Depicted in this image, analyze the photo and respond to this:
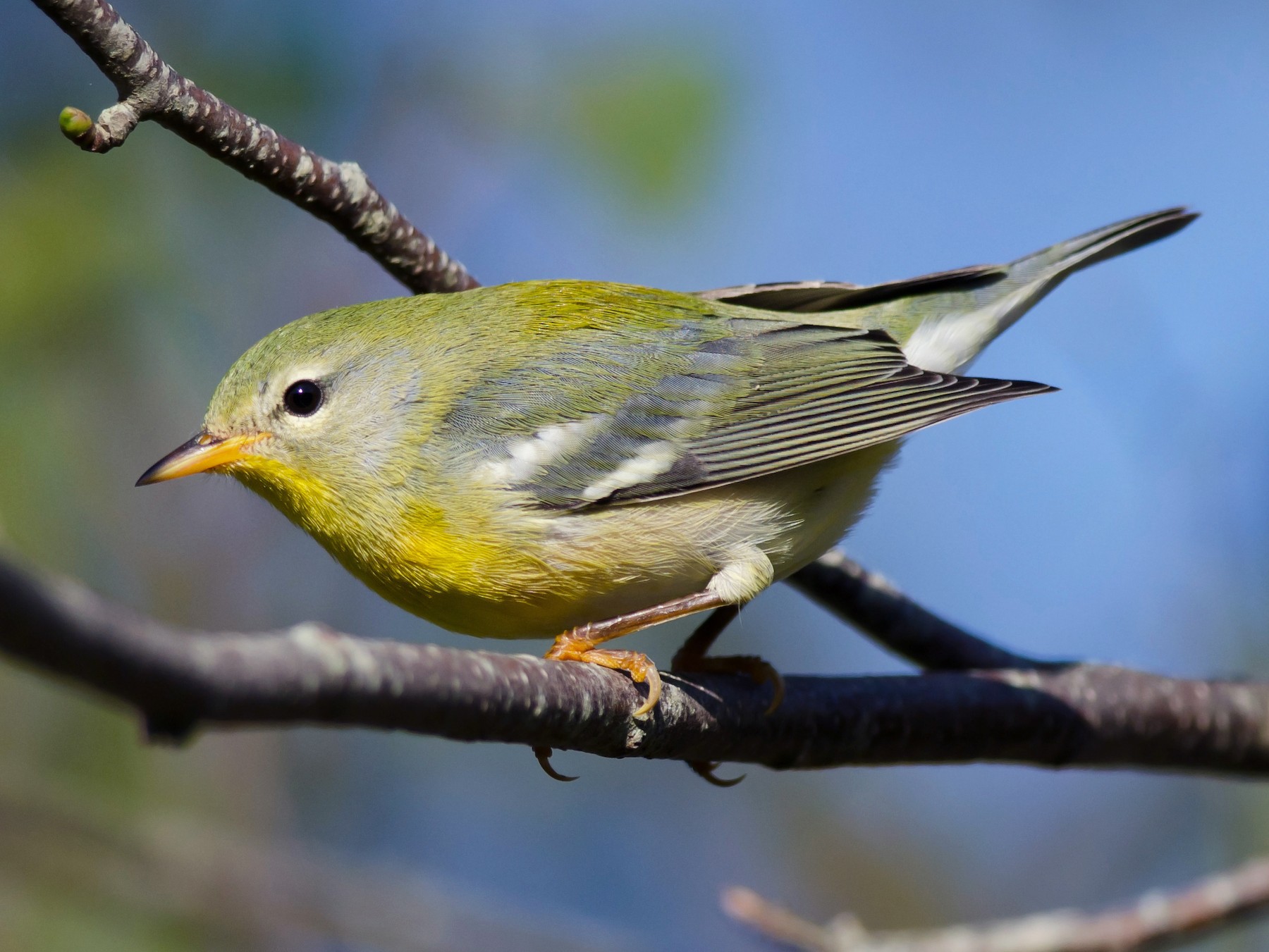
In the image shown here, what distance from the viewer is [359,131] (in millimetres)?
6277

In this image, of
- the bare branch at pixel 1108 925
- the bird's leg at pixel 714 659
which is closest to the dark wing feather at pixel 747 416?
the bird's leg at pixel 714 659

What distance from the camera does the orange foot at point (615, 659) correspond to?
8.87 ft

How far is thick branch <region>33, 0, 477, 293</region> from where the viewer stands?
282 centimetres

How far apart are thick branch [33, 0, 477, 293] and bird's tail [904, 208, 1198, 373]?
1857 mm

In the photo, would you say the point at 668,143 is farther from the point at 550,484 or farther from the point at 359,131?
the point at 550,484

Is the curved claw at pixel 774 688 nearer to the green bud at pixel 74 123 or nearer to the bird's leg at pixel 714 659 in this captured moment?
the bird's leg at pixel 714 659

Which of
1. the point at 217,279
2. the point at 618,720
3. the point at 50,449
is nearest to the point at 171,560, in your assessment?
the point at 50,449

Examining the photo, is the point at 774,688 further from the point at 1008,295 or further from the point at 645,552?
the point at 1008,295

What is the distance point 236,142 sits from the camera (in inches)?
129

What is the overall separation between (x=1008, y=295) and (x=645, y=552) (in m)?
2.02

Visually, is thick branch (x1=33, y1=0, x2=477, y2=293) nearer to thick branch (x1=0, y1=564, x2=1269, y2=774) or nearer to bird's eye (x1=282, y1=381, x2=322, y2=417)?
Answer: bird's eye (x1=282, y1=381, x2=322, y2=417)

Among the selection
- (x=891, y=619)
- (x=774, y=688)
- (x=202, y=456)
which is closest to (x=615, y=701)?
(x=774, y=688)

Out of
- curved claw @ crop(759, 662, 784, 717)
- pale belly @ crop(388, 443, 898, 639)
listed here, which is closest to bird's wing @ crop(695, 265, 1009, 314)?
pale belly @ crop(388, 443, 898, 639)

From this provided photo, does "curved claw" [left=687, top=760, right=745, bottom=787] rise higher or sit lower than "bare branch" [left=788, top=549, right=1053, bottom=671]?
lower
